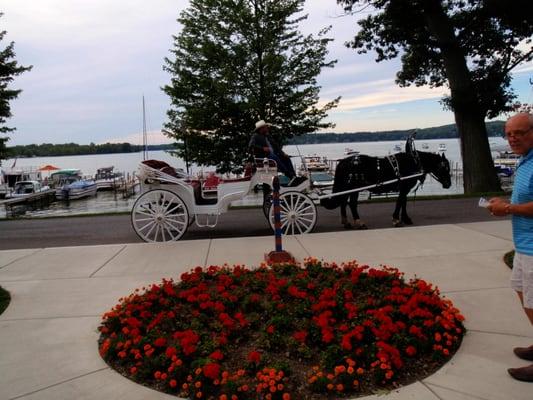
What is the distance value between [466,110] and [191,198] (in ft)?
40.7

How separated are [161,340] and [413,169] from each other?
7.89m

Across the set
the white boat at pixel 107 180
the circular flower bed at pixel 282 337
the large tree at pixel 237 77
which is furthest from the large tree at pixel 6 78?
the white boat at pixel 107 180

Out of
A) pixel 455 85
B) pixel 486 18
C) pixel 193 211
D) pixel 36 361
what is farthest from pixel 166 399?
pixel 486 18

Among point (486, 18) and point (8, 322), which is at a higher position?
point (486, 18)

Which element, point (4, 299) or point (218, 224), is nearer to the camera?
point (4, 299)

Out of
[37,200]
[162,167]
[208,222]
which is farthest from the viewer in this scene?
[37,200]

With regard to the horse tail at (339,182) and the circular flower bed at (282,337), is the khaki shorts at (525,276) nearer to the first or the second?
the circular flower bed at (282,337)

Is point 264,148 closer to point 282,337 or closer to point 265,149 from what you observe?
point 265,149

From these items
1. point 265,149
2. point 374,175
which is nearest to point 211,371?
point 265,149

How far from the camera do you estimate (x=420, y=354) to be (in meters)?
4.32

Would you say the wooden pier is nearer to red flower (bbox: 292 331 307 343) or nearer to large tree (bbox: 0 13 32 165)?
large tree (bbox: 0 13 32 165)

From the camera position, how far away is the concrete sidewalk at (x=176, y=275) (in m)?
3.96

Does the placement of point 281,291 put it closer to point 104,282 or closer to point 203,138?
point 104,282

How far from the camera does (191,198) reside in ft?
32.0
